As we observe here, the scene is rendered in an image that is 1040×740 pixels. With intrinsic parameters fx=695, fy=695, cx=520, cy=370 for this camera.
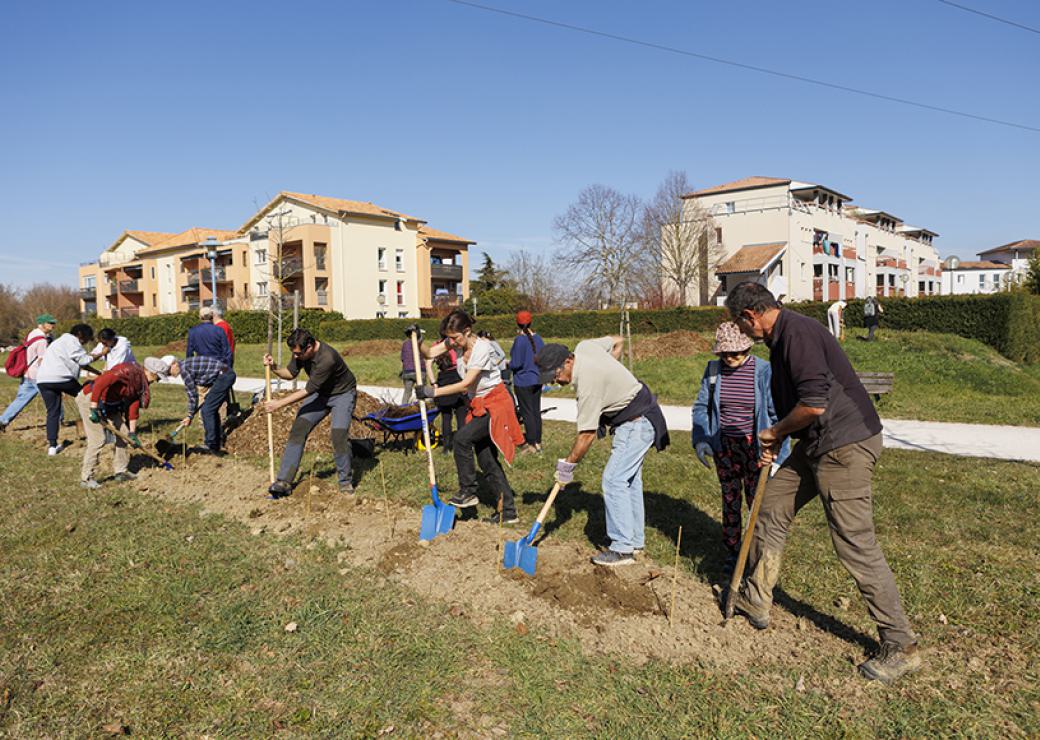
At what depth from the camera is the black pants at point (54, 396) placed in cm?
908

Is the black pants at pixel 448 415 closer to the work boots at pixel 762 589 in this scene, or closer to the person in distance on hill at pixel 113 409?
the person in distance on hill at pixel 113 409

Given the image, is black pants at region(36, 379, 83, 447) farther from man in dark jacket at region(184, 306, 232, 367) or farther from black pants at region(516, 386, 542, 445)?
black pants at region(516, 386, 542, 445)

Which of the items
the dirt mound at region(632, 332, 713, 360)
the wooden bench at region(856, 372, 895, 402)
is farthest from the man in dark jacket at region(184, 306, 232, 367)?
the dirt mound at region(632, 332, 713, 360)

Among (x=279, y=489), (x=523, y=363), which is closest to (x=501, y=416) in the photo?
(x=279, y=489)

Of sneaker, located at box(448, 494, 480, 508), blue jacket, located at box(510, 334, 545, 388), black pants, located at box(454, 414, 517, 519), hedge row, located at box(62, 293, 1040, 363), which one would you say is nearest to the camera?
black pants, located at box(454, 414, 517, 519)

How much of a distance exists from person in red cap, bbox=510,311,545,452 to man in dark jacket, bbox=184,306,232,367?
3.99 meters

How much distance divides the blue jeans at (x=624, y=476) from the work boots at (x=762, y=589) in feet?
3.46

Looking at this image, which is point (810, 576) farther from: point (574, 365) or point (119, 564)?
point (119, 564)

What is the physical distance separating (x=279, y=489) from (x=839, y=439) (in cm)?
535

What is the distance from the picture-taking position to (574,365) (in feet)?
15.8

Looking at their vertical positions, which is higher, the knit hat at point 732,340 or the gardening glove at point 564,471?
the knit hat at point 732,340

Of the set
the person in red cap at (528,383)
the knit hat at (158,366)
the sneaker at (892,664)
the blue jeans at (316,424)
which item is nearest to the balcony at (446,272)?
the person in red cap at (528,383)

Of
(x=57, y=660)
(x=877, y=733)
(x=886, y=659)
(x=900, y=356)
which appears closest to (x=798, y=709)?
(x=877, y=733)

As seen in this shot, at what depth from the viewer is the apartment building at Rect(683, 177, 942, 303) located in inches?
1731
